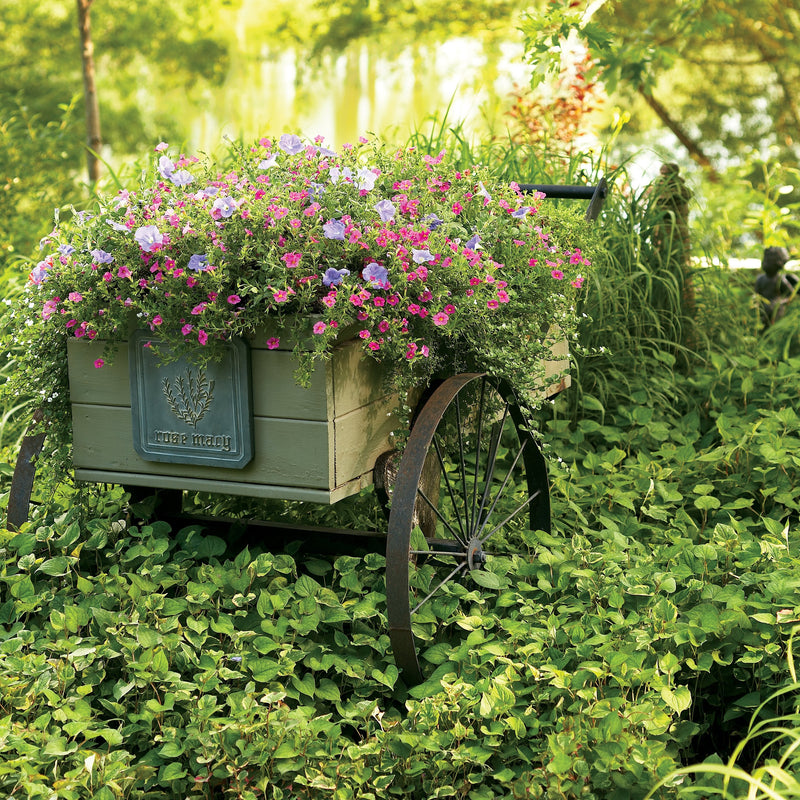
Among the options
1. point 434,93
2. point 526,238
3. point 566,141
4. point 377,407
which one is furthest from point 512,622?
point 434,93

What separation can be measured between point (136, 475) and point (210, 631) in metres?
0.40

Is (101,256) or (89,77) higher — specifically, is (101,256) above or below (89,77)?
below

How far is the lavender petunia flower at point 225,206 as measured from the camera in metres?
2.08

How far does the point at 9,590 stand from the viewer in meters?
2.30

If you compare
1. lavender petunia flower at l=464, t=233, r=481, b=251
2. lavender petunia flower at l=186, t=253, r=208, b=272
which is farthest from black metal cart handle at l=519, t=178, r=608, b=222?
lavender petunia flower at l=186, t=253, r=208, b=272

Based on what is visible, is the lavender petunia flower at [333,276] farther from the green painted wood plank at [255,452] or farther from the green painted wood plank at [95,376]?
the green painted wood plank at [95,376]

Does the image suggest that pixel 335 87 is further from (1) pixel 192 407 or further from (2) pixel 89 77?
(1) pixel 192 407

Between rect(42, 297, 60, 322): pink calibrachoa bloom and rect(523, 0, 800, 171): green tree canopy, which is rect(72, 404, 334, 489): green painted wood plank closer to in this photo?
rect(42, 297, 60, 322): pink calibrachoa bloom

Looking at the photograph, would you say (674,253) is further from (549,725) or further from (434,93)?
(434,93)

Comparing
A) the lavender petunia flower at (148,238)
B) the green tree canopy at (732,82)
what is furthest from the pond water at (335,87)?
the lavender petunia flower at (148,238)

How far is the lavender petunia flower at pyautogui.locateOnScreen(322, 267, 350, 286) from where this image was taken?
202cm

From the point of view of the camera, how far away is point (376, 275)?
6.72ft

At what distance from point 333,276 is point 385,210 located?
219 millimetres

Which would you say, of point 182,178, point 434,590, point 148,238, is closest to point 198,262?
point 148,238
